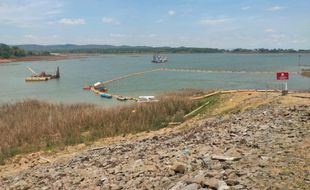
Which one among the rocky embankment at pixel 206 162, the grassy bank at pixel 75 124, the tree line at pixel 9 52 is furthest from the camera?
the tree line at pixel 9 52

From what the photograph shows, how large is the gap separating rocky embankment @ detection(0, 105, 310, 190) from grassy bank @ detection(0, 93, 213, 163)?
12.4 feet

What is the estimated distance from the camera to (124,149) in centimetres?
1457

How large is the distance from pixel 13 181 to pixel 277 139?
8143 mm

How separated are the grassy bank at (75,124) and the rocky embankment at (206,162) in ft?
12.4

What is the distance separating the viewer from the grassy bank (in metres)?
18.3

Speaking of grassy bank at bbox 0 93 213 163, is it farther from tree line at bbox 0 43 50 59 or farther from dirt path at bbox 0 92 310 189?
tree line at bbox 0 43 50 59

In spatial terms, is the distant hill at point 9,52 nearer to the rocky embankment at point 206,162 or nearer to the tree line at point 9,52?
the tree line at point 9,52

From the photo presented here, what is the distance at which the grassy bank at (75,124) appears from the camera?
60.2ft

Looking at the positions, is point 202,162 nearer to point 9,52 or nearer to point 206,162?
point 206,162

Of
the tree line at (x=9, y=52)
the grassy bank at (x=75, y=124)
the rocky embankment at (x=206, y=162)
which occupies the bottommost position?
the grassy bank at (x=75, y=124)

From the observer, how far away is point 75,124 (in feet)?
67.5

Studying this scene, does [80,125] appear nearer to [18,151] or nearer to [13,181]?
[18,151]

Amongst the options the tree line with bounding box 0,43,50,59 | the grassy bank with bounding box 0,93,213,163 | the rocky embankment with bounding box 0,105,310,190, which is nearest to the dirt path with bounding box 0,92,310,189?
the rocky embankment with bounding box 0,105,310,190

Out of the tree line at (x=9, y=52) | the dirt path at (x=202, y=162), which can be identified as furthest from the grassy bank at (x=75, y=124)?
the tree line at (x=9, y=52)
